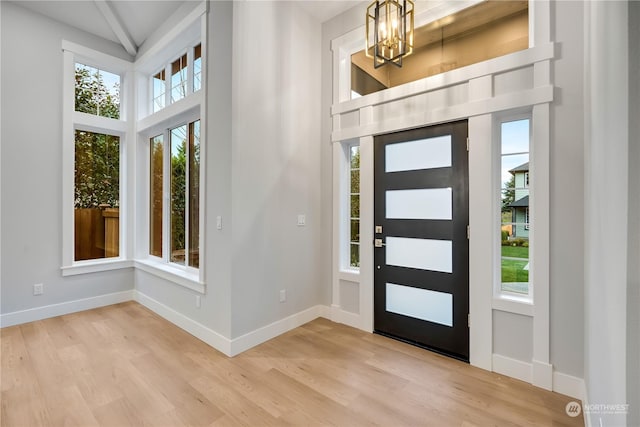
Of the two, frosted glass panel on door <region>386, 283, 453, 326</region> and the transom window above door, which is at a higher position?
the transom window above door

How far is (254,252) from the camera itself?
289 centimetres

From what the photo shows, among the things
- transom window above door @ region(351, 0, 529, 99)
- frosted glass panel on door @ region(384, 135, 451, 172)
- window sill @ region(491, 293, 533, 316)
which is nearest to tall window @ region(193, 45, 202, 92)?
transom window above door @ region(351, 0, 529, 99)

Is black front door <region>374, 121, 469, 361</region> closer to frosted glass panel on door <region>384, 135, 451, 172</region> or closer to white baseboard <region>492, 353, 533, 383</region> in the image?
frosted glass panel on door <region>384, 135, 451, 172</region>

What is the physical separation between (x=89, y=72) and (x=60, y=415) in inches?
165

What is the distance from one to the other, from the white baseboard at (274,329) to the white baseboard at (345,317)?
14cm

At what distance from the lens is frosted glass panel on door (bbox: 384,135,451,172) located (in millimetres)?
2748

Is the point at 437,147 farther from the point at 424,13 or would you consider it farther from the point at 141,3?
the point at 141,3

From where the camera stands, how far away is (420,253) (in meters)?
2.89

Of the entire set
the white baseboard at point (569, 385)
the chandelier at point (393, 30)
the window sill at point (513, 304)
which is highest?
the chandelier at point (393, 30)

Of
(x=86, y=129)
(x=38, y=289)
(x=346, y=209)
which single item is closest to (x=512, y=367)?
(x=346, y=209)

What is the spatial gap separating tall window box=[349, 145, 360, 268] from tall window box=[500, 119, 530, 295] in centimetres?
148

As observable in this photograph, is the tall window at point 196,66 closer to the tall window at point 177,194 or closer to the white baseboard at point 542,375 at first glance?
the tall window at point 177,194

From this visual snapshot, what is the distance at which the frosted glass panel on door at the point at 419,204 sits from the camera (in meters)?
2.75

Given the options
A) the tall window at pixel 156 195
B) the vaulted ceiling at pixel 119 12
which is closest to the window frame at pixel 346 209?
the vaulted ceiling at pixel 119 12
